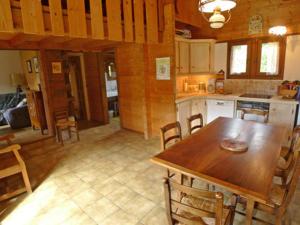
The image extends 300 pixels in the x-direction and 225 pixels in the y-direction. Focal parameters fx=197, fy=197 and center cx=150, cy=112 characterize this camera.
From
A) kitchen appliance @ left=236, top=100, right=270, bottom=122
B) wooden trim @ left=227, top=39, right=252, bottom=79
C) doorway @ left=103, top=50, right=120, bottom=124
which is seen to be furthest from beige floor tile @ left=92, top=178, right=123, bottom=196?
doorway @ left=103, top=50, right=120, bottom=124

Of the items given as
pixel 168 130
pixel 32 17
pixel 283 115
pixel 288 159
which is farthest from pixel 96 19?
pixel 283 115

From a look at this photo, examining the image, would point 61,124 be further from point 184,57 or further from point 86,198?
point 184,57

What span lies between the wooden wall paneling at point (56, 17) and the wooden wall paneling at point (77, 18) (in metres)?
0.10

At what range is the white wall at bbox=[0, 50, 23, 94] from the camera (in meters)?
7.15

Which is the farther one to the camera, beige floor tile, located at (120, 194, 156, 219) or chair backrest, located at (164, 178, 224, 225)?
beige floor tile, located at (120, 194, 156, 219)

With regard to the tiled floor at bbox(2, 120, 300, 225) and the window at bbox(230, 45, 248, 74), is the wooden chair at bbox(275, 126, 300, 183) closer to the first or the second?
the tiled floor at bbox(2, 120, 300, 225)

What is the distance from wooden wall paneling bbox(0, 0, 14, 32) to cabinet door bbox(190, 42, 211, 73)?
132 inches

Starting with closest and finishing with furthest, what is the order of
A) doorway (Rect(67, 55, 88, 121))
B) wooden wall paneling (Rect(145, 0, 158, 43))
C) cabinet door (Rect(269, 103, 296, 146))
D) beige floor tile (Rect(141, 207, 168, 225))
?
beige floor tile (Rect(141, 207, 168, 225)) < wooden wall paneling (Rect(145, 0, 158, 43)) < cabinet door (Rect(269, 103, 296, 146)) < doorway (Rect(67, 55, 88, 121))

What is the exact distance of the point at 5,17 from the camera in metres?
1.96

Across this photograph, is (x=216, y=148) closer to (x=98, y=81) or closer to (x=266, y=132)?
(x=266, y=132)

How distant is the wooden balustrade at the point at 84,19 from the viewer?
2.05m

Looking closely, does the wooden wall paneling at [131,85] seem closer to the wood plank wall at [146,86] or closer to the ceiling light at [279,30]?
the wood plank wall at [146,86]

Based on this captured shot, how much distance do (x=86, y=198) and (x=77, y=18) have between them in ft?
7.30

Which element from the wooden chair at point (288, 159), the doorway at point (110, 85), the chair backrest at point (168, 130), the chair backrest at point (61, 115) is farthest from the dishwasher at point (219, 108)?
the doorway at point (110, 85)
